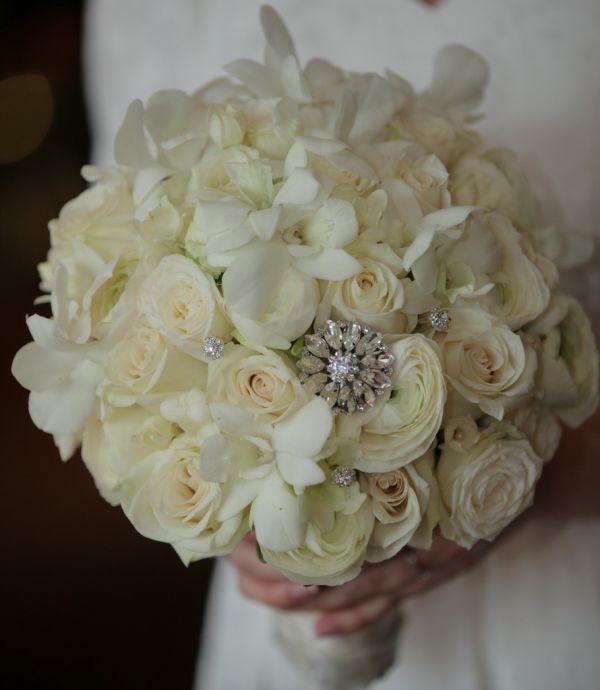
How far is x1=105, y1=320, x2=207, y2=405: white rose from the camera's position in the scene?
50cm

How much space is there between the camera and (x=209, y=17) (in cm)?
101

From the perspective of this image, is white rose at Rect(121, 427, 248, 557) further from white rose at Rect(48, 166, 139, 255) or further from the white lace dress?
the white lace dress

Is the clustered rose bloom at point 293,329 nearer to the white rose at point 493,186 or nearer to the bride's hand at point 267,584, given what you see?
the white rose at point 493,186

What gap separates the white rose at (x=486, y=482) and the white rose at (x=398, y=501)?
0.07 ft

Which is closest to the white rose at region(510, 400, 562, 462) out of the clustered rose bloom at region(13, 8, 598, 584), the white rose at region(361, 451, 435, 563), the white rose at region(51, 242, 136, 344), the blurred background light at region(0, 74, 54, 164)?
the clustered rose bloom at region(13, 8, 598, 584)

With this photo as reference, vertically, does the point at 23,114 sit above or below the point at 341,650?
above

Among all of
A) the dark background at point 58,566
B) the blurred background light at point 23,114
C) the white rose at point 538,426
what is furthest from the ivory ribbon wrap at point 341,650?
the blurred background light at point 23,114

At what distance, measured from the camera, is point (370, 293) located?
495mm

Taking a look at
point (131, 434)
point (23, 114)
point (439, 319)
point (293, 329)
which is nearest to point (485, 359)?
point (439, 319)

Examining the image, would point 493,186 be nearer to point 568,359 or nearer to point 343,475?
point 568,359

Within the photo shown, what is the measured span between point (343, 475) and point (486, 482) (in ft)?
0.39

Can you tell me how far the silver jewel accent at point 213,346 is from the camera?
19.4 inches

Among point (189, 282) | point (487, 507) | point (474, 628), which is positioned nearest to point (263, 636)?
point (474, 628)

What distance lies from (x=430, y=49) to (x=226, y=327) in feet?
1.93
